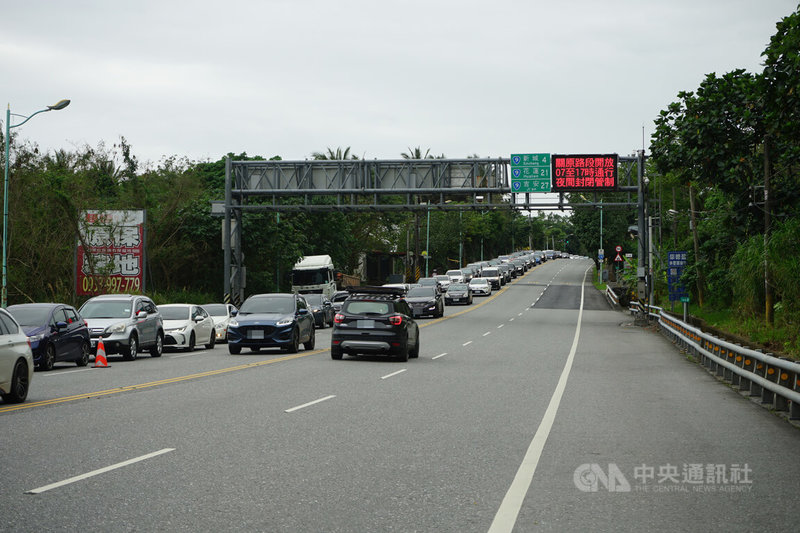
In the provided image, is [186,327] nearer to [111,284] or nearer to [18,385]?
[111,284]

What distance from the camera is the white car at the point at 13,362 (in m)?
12.7

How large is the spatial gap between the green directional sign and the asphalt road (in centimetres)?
2886

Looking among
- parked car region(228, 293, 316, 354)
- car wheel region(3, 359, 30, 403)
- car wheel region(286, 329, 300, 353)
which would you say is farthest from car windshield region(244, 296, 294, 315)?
car wheel region(3, 359, 30, 403)

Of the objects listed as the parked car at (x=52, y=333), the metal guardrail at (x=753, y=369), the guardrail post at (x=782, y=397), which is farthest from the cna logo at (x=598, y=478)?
the parked car at (x=52, y=333)

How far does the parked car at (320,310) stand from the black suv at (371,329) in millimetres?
19778

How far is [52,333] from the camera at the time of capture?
64.1 feet

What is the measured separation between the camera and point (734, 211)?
29.5 meters

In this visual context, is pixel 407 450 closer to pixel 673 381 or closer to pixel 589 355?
pixel 673 381

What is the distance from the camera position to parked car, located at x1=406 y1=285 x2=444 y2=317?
4903cm

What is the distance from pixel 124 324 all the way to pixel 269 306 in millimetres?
3978

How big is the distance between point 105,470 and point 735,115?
21.8 m

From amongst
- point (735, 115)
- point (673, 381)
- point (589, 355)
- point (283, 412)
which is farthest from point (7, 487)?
point (735, 115)

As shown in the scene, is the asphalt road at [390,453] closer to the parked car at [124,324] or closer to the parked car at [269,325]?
the parked car at [124,324]

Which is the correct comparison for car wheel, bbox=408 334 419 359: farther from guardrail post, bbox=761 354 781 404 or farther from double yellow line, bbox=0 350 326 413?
guardrail post, bbox=761 354 781 404
